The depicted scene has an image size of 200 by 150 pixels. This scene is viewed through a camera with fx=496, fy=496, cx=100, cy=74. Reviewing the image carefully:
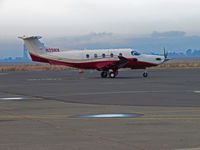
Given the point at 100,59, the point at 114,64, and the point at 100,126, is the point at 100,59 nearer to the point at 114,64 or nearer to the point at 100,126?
the point at 114,64

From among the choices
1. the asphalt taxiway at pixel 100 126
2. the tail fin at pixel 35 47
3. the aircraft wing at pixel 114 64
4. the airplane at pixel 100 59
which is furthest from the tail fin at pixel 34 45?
the asphalt taxiway at pixel 100 126

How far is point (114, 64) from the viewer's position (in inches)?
1777

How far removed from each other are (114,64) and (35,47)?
7.87m

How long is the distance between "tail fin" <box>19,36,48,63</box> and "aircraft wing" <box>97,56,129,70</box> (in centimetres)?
534

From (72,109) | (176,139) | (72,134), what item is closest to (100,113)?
(72,109)

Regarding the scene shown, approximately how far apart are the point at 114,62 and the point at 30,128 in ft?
108

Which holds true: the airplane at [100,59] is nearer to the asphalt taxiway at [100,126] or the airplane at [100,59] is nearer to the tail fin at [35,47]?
the tail fin at [35,47]

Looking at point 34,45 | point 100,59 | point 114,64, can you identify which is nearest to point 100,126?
point 114,64

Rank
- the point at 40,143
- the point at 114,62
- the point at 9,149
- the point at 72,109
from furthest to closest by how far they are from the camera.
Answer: the point at 114,62, the point at 72,109, the point at 40,143, the point at 9,149

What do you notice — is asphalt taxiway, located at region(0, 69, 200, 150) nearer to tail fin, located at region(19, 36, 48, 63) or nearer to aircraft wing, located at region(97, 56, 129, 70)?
aircraft wing, located at region(97, 56, 129, 70)

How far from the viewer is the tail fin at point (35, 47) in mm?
46781

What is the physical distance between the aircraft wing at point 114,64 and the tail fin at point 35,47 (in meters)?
5.34

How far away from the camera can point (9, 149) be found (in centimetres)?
955

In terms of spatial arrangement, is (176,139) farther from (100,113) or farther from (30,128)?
(100,113)
